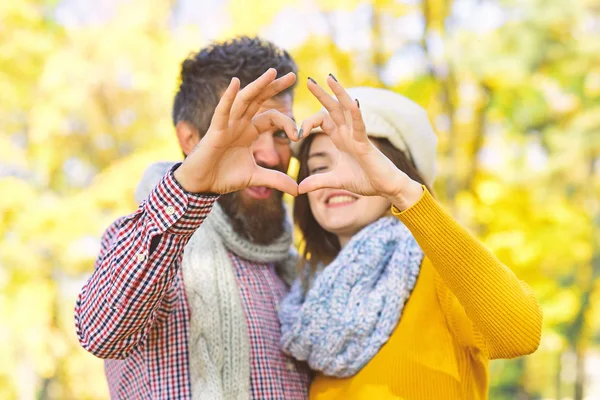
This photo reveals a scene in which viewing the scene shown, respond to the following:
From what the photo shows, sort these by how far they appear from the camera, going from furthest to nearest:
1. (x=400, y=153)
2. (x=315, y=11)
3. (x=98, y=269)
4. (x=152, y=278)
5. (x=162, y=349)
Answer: (x=315, y=11)
(x=400, y=153)
(x=162, y=349)
(x=98, y=269)
(x=152, y=278)

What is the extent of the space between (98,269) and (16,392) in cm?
651

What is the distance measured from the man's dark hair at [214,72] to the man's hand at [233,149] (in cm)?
66

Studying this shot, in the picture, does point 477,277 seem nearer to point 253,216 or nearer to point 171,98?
point 253,216

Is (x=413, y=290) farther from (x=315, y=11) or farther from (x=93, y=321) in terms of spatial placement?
(x=315, y=11)

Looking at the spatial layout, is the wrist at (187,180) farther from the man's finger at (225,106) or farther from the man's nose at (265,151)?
the man's nose at (265,151)

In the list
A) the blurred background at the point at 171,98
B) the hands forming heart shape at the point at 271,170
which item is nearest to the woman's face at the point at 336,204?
the hands forming heart shape at the point at 271,170

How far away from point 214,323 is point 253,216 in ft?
1.45

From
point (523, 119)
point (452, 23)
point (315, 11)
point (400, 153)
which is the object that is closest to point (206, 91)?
point (400, 153)

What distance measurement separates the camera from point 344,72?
5.56m

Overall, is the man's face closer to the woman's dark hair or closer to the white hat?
the woman's dark hair

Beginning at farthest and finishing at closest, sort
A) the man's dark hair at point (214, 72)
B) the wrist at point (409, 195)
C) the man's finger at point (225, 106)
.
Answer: the man's dark hair at point (214, 72) < the wrist at point (409, 195) < the man's finger at point (225, 106)

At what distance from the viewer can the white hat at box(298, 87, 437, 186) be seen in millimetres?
2119

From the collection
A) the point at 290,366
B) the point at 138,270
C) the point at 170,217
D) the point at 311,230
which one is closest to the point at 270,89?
the point at 170,217

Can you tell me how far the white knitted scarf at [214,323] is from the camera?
5.85 feet
